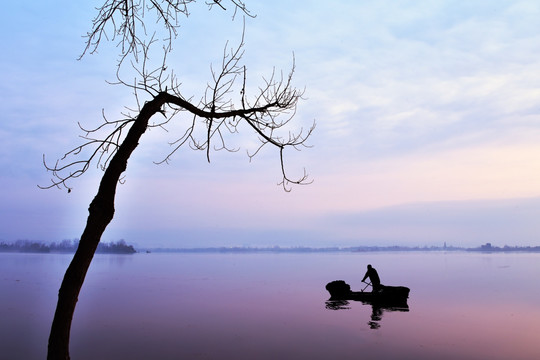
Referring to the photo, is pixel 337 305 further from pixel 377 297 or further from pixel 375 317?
pixel 377 297

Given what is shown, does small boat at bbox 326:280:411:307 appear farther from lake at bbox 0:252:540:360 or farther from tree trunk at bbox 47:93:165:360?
tree trunk at bbox 47:93:165:360

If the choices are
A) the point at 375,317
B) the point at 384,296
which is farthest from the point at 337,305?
the point at 384,296

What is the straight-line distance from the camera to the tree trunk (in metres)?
3.11

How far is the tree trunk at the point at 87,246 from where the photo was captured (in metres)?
3.11

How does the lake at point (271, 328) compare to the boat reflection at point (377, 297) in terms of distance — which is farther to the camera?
the boat reflection at point (377, 297)

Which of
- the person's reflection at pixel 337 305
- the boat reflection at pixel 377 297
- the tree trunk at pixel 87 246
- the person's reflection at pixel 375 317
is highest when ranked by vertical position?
the tree trunk at pixel 87 246

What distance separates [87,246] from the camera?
312 cm

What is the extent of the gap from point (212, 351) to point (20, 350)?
24.6 ft

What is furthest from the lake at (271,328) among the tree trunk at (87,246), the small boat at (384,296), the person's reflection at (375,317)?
the tree trunk at (87,246)

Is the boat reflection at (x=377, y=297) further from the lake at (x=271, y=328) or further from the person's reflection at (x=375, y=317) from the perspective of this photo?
the lake at (x=271, y=328)

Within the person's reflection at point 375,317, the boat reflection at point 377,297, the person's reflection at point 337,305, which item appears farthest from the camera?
the person's reflection at point 337,305

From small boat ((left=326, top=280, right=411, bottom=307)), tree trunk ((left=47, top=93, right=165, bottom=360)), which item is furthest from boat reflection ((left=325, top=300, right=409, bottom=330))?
tree trunk ((left=47, top=93, right=165, bottom=360))

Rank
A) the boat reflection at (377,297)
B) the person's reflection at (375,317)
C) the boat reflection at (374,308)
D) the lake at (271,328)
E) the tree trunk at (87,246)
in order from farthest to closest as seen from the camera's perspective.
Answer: the boat reflection at (377,297)
the boat reflection at (374,308)
the person's reflection at (375,317)
the lake at (271,328)
the tree trunk at (87,246)

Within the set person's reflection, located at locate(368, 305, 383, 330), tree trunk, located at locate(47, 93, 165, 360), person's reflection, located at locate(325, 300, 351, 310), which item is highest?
tree trunk, located at locate(47, 93, 165, 360)
